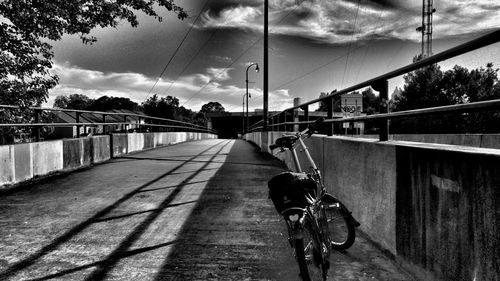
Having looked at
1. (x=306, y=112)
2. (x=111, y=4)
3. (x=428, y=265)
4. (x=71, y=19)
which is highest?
(x=111, y=4)

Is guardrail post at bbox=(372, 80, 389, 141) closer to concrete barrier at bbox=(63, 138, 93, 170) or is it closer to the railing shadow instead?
the railing shadow

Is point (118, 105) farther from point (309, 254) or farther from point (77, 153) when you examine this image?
point (309, 254)

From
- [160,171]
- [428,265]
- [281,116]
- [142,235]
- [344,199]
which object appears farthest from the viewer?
[281,116]

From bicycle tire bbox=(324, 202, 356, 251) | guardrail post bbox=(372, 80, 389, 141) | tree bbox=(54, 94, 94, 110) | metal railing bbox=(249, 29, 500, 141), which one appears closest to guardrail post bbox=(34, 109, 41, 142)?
metal railing bbox=(249, 29, 500, 141)

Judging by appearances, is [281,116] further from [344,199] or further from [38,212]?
[38,212]

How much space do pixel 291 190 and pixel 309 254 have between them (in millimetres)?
610

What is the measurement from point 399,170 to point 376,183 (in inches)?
19.3

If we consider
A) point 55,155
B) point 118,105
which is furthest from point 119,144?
point 118,105

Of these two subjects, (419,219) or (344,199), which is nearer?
(419,219)

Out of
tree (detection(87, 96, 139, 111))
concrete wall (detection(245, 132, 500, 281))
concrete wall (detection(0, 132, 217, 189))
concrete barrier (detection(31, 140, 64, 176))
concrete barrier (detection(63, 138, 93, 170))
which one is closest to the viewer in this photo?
concrete wall (detection(245, 132, 500, 281))

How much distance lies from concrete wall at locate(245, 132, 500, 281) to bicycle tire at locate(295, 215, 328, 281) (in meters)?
0.79

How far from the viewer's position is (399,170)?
316cm

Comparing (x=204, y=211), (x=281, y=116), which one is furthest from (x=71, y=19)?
(x=204, y=211)

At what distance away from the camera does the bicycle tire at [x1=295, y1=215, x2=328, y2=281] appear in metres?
2.66
